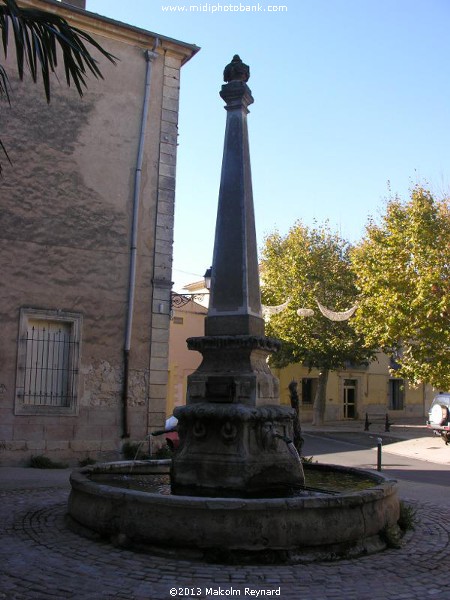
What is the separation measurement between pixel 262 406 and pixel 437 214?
15188 mm

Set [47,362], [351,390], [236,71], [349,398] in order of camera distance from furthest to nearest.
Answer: [351,390] → [349,398] → [47,362] → [236,71]

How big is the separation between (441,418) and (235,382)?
1587 cm

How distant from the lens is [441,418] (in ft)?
66.8

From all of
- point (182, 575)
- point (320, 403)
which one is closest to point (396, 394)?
point (320, 403)

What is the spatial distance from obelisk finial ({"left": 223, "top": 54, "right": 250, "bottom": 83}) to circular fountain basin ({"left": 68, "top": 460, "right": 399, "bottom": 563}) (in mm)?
4723

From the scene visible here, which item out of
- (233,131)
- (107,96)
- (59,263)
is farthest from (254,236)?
(107,96)

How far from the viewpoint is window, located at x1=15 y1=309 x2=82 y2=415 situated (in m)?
11.6

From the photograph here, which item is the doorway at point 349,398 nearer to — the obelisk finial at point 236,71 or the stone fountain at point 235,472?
the stone fountain at point 235,472

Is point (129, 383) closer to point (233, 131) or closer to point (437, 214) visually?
point (233, 131)

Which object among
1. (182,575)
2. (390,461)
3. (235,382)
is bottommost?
(390,461)

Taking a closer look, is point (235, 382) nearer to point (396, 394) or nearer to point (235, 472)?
point (235, 472)

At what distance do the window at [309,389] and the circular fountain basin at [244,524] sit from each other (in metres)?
28.1

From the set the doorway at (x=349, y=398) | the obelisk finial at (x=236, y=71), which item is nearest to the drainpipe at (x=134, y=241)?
the obelisk finial at (x=236, y=71)

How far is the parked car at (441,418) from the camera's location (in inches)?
786
